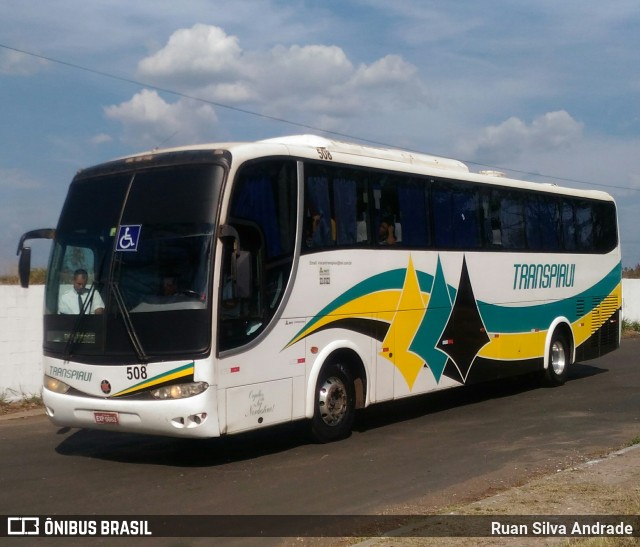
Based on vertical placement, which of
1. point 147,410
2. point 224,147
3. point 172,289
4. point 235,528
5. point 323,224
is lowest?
point 235,528

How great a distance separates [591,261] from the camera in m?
18.7

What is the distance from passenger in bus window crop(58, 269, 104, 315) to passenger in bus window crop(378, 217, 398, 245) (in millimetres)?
4155

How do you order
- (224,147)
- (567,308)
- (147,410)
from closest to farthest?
→ (147,410) → (224,147) → (567,308)

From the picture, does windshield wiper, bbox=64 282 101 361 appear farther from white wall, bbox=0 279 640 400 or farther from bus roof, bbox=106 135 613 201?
white wall, bbox=0 279 640 400

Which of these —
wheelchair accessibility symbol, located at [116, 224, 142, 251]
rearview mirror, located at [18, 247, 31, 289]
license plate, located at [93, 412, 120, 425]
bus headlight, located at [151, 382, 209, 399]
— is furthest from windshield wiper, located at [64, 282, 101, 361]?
bus headlight, located at [151, 382, 209, 399]

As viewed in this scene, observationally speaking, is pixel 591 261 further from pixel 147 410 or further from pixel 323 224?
pixel 147 410

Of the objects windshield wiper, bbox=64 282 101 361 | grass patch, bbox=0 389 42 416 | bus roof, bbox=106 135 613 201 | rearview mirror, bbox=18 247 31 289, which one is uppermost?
bus roof, bbox=106 135 613 201

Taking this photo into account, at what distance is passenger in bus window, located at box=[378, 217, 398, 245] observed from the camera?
502 inches

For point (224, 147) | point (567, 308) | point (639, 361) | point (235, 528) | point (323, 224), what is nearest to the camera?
point (235, 528)

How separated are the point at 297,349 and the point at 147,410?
82.1 inches

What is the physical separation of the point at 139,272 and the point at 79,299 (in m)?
0.86

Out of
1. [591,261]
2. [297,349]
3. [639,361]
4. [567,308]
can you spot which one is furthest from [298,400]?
[639,361]

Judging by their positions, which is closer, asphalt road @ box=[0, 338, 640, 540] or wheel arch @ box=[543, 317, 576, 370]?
asphalt road @ box=[0, 338, 640, 540]

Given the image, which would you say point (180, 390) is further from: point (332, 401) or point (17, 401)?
point (17, 401)
